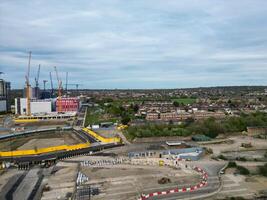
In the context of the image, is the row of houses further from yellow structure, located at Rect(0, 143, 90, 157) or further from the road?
the road

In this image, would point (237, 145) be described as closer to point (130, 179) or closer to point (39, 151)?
point (130, 179)

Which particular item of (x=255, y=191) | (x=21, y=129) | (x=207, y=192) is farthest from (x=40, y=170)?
(x=21, y=129)

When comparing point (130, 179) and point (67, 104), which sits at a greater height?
point (67, 104)

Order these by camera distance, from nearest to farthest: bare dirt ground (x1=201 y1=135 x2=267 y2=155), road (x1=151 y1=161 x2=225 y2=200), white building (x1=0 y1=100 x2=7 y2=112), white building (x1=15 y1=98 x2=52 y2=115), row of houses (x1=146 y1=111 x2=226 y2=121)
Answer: road (x1=151 y1=161 x2=225 y2=200) → bare dirt ground (x1=201 y1=135 x2=267 y2=155) → row of houses (x1=146 y1=111 x2=226 y2=121) → white building (x1=15 y1=98 x2=52 y2=115) → white building (x1=0 y1=100 x2=7 y2=112)

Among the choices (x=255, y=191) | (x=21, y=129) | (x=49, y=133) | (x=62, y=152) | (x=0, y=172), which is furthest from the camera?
(x=21, y=129)

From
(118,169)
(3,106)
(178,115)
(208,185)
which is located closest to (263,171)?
(208,185)

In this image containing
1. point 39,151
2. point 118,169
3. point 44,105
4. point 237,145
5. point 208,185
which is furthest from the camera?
point 44,105

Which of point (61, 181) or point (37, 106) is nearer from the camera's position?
point (61, 181)

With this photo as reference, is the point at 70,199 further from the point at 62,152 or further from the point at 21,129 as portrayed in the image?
the point at 21,129

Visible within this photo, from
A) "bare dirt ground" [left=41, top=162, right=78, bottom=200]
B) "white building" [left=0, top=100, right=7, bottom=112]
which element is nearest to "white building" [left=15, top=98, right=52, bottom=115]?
"white building" [left=0, top=100, right=7, bottom=112]
